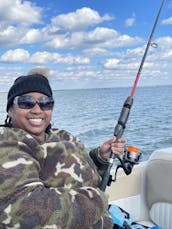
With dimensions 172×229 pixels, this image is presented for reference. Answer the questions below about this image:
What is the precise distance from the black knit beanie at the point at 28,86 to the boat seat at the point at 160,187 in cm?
143

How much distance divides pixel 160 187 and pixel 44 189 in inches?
68.4

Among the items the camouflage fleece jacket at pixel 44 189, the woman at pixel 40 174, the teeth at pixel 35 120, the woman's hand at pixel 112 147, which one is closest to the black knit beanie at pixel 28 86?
the woman at pixel 40 174

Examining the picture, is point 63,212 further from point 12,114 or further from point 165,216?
point 165,216

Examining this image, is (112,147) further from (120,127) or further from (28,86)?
(28,86)

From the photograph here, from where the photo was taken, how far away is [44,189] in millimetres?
1290

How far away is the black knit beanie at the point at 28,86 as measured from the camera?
64.1 inches

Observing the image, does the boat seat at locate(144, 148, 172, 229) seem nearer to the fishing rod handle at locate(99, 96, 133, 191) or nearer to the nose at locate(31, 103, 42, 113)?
the fishing rod handle at locate(99, 96, 133, 191)

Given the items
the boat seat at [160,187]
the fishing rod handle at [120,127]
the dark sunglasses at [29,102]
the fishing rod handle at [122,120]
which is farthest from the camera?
the boat seat at [160,187]

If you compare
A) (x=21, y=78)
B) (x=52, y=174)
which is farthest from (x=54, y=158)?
(x=21, y=78)

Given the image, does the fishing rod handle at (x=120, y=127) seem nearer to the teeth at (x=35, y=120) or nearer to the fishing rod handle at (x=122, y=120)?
the fishing rod handle at (x=122, y=120)

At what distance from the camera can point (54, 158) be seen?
58.4 inches

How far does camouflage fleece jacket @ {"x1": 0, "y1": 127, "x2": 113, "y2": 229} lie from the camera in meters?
1.22

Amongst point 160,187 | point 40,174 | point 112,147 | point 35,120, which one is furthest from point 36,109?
point 160,187

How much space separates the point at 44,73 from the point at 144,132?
1086 centimetres
